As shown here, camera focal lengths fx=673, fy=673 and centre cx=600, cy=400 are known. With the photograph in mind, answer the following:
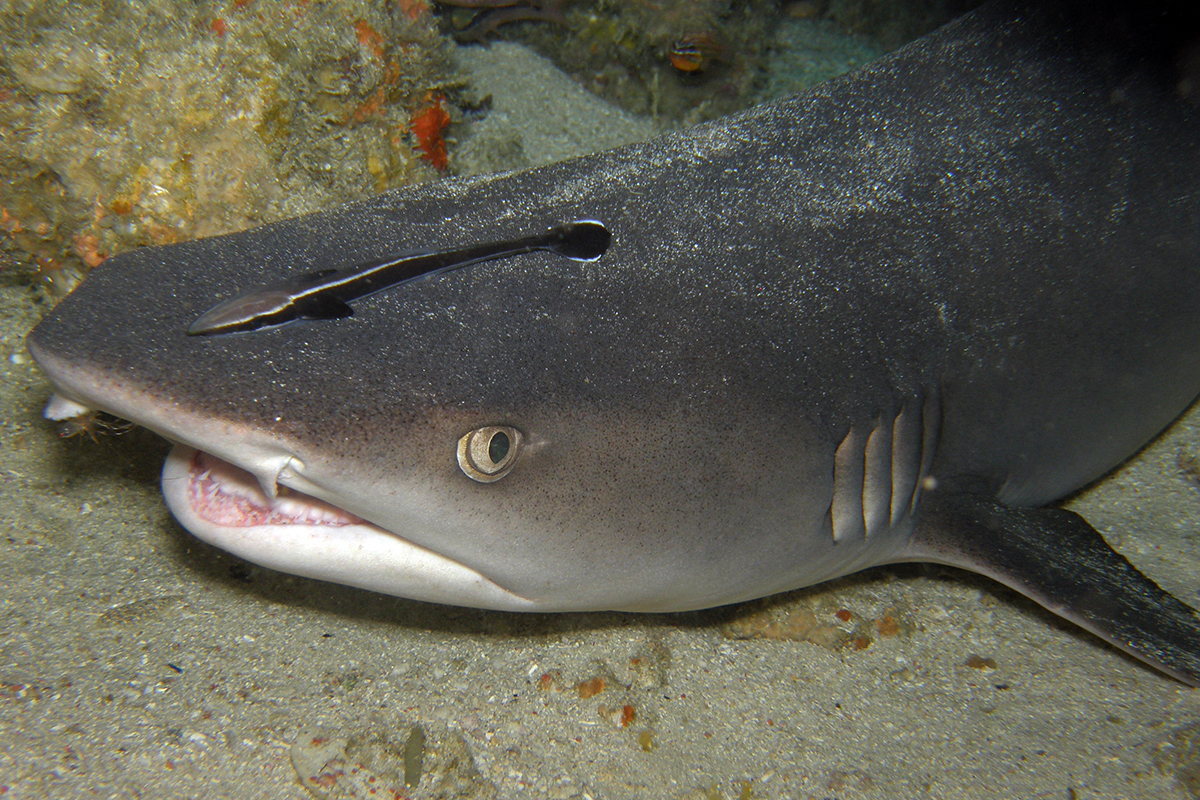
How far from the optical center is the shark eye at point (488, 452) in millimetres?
1531

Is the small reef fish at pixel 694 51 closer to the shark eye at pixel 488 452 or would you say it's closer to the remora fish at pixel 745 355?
the remora fish at pixel 745 355

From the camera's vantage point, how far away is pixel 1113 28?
8.48 feet

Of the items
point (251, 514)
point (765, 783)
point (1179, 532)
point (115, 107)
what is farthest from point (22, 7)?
point (1179, 532)

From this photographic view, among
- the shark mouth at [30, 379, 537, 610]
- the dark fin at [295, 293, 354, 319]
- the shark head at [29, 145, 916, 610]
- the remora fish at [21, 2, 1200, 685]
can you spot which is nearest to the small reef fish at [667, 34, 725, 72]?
the remora fish at [21, 2, 1200, 685]

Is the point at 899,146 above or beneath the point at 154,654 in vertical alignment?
above

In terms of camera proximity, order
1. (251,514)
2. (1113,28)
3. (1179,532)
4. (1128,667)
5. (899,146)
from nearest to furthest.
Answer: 1. (251,514)
2. (899,146)
3. (1128,667)
4. (1113,28)
5. (1179,532)

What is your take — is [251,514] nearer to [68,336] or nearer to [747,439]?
[68,336]

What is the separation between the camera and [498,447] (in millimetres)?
1562

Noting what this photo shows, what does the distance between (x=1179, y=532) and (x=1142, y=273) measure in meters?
1.30

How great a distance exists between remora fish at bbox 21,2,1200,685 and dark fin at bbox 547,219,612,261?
0.15 ft

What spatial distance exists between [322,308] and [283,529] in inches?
21.1

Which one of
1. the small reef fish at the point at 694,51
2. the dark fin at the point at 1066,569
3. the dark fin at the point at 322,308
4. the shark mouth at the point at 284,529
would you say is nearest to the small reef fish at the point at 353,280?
the dark fin at the point at 322,308

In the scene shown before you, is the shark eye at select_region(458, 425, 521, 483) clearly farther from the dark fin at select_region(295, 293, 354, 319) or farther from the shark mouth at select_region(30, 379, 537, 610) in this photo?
the dark fin at select_region(295, 293, 354, 319)

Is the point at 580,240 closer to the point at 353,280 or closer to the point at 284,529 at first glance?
the point at 353,280
